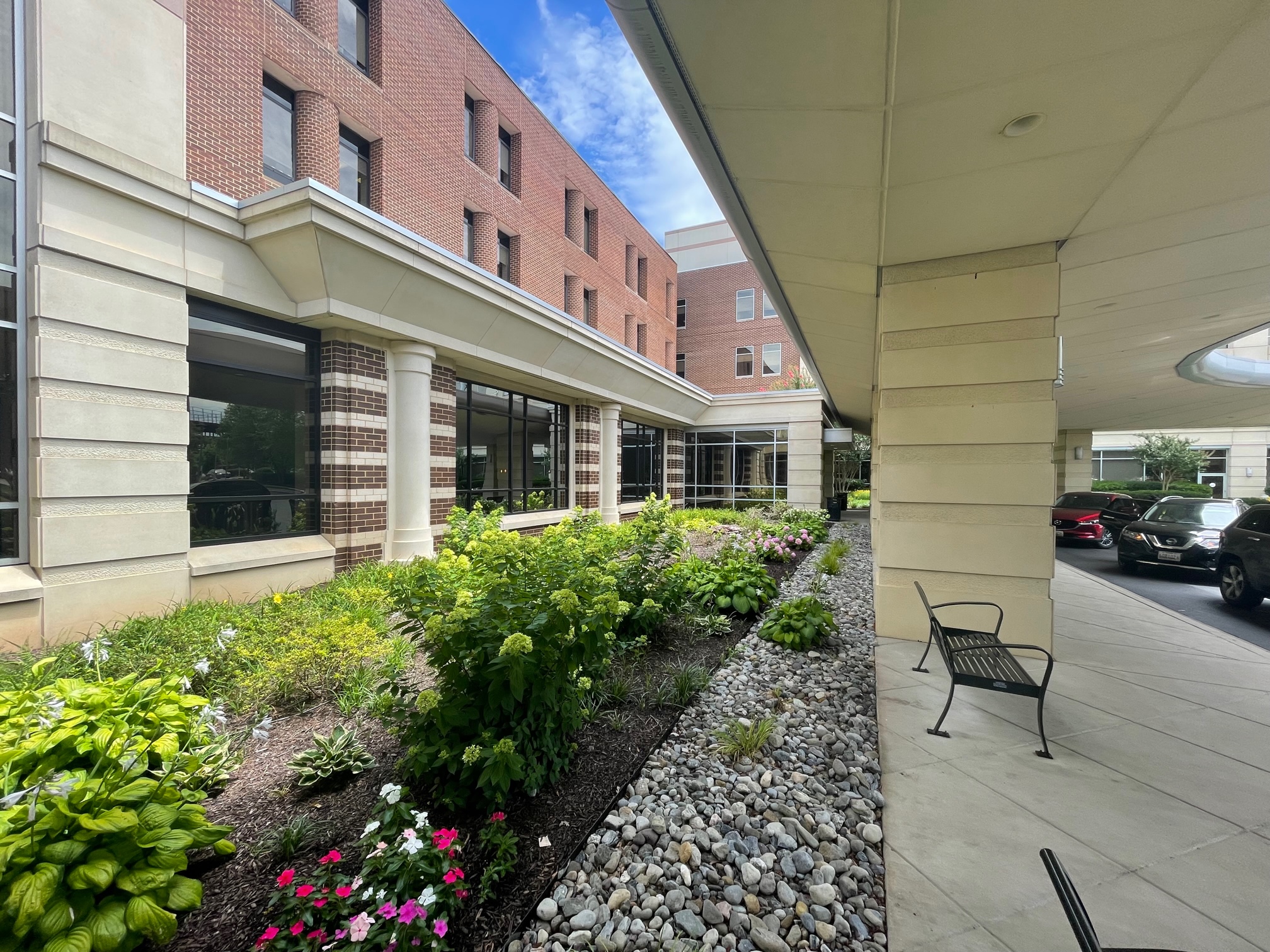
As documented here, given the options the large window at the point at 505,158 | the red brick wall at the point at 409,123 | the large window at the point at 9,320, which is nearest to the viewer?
the large window at the point at 9,320

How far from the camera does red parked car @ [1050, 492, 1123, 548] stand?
13.7 metres

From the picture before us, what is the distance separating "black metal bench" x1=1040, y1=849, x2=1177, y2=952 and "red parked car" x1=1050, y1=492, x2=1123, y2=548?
15.5 metres

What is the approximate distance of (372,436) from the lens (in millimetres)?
7930

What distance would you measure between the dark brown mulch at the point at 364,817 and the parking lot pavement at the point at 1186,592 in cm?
732

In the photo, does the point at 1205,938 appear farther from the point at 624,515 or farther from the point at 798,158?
the point at 624,515

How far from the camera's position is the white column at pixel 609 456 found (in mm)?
15000

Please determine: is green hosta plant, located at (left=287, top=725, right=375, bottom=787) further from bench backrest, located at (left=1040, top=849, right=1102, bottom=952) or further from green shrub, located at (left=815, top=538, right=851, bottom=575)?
green shrub, located at (left=815, top=538, right=851, bottom=575)

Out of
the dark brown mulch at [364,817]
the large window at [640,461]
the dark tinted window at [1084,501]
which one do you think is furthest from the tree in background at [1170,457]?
the dark brown mulch at [364,817]

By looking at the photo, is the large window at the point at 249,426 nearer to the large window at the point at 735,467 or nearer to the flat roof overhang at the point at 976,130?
the flat roof overhang at the point at 976,130

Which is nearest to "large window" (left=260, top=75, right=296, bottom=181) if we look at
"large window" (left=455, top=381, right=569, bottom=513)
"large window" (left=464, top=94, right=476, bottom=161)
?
"large window" (left=455, top=381, right=569, bottom=513)

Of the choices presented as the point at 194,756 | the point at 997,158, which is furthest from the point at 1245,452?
the point at 194,756

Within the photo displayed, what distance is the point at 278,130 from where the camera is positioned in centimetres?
823

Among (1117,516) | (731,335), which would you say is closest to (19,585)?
(1117,516)

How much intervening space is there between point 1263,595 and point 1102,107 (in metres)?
8.17
